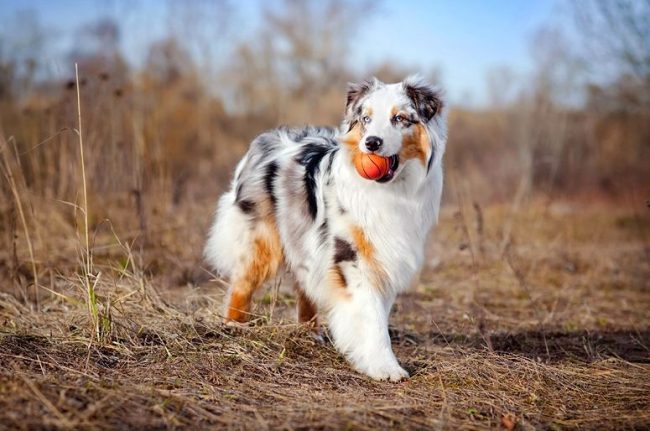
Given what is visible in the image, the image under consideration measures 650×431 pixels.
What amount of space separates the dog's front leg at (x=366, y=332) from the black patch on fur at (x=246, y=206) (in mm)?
1060

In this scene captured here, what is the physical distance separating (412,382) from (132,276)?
6.85 feet

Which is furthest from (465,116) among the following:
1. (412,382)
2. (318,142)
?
(412,382)

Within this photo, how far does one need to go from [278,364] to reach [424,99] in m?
1.91

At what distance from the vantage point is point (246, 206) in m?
4.83

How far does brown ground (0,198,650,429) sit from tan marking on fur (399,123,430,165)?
1.18 metres

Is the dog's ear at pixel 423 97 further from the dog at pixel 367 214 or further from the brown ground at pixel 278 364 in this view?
the brown ground at pixel 278 364

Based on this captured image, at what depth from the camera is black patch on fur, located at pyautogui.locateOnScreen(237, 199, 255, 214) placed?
4.80 metres

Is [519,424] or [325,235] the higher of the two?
[325,235]

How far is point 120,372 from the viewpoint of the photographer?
3.54m

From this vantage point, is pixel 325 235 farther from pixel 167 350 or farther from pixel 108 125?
pixel 108 125

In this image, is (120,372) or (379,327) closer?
(120,372)

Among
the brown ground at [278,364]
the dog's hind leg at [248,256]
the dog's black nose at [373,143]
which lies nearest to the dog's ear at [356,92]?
the dog's black nose at [373,143]

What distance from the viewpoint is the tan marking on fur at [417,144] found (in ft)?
13.5

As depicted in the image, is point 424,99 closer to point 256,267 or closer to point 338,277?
point 338,277
